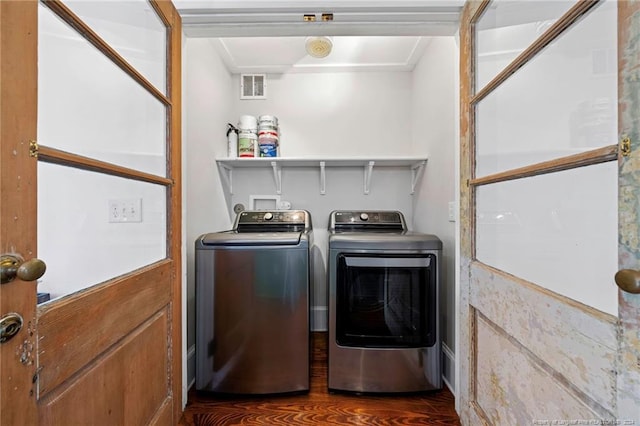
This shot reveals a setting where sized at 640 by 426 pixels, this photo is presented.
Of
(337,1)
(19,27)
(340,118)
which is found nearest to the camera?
(19,27)

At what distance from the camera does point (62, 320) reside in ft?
2.19

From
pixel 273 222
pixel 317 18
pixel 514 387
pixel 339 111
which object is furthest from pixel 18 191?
pixel 339 111

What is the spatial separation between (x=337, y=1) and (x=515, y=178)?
108 cm

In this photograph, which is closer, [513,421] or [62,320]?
[62,320]

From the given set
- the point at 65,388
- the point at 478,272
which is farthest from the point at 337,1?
the point at 65,388

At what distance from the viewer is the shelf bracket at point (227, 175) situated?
2.18 metres

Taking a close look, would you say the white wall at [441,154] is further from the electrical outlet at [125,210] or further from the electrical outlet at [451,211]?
the electrical outlet at [125,210]

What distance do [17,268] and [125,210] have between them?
19.9 inches

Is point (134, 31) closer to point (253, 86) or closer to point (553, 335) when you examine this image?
point (253, 86)

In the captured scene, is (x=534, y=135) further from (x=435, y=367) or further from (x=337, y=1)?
(x=435, y=367)

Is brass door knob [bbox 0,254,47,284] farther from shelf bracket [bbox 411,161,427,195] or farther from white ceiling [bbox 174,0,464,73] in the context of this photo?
shelf bracket [bbox 411,161,427,195]

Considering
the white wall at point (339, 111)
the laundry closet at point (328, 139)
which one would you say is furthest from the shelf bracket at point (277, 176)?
the white wall at point (339, 111)

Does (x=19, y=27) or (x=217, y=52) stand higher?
(x=217, y=52)

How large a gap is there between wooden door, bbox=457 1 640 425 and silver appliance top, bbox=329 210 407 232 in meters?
0.92
